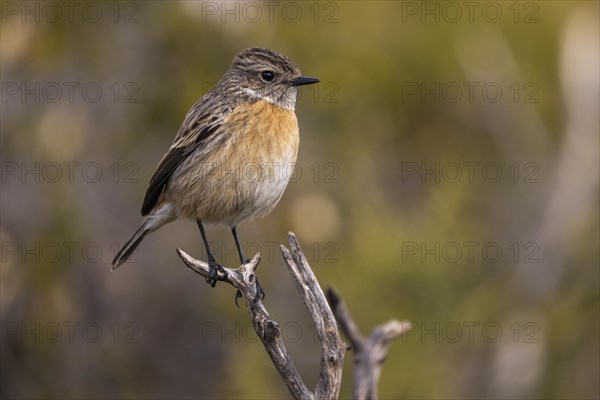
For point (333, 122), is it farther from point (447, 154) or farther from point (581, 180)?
point (581, 180)

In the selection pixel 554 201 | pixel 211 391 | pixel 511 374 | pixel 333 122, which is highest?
pixel 333 122

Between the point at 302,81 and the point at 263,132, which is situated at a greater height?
the point at 302,81

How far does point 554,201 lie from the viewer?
30.0ft

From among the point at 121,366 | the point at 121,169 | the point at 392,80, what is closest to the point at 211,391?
the point at 121,366

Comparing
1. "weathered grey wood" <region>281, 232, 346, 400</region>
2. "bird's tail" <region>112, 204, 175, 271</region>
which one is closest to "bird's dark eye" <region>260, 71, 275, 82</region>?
"bird's tail" <region>112, 204, 175, 271</region>

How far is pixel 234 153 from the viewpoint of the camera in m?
6.73

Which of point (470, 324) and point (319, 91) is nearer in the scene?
point (470, 324)

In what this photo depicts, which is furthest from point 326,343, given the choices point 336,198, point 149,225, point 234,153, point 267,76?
point 336,198

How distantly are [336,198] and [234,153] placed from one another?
2264 mm

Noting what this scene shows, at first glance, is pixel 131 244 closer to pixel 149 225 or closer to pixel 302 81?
pixel 149 225

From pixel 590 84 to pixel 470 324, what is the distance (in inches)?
119

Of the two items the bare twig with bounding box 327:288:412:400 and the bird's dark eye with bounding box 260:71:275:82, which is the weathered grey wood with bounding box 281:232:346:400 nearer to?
the bare twig with bounding box 327:288:412:400

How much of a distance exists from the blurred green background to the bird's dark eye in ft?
5.48

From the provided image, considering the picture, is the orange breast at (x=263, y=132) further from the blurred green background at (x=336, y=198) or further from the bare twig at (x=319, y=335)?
the blurred green background at (x=336, y=198)
